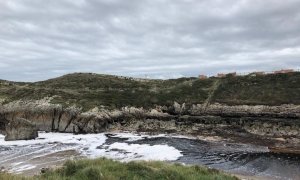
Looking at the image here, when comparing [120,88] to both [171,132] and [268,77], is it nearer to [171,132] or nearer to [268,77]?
[171,132]

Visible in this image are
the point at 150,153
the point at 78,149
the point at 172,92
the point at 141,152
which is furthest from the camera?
the point at 172,92

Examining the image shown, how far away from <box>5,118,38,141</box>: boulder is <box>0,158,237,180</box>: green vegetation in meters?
33.7

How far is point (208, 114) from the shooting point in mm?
61844

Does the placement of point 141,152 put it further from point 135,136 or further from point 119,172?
point 119,172

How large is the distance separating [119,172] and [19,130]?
3646 centimetres

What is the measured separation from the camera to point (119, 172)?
1933 centimetres

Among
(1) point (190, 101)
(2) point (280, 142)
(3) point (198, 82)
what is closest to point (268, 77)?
(3) point (198, 82)

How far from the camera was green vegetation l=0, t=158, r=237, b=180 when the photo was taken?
719 inches

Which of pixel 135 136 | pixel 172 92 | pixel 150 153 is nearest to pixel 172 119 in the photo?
pixel 135 136

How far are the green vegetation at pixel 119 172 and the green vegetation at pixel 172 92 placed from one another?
4297 cm

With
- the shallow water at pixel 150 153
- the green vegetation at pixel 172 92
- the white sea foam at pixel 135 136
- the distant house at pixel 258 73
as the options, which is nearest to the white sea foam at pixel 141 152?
the shallow water at pixel 150 153

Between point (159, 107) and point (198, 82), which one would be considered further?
point (198, 82)

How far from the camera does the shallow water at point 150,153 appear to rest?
35.7 metres

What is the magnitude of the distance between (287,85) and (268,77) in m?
7.72
